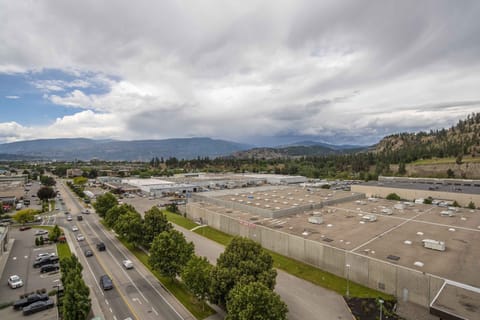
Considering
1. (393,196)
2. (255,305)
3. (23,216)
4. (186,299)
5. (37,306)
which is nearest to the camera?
(255,305)

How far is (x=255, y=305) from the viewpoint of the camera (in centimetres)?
1866

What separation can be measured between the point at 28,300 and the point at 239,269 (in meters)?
22.5

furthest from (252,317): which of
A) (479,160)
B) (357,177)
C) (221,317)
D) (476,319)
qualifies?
(479,160)

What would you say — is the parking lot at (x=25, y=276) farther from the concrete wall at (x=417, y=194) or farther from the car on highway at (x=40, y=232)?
the concrete wall at (x=417, y=194)

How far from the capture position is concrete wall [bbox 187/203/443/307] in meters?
24.8

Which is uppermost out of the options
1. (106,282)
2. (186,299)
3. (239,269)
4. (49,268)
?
(239,269)

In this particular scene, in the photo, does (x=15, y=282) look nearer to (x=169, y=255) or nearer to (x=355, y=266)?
(x=169, y=255)

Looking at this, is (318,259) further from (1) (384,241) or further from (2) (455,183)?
(2) (455,183)

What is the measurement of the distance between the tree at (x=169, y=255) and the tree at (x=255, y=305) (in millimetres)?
11010

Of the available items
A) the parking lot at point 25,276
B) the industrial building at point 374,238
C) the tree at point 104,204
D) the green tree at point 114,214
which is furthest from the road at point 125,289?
the industrial building at point 374,238

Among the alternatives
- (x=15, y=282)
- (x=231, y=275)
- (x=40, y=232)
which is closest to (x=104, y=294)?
(x=15, y=282)

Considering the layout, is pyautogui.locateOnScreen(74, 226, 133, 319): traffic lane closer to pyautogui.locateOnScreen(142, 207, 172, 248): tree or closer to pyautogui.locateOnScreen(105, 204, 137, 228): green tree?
pyautogui.locateOnScreen(142, 207, 172, 248): tree

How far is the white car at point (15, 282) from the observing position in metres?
30.6

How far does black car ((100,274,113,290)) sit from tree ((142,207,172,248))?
8.47m
